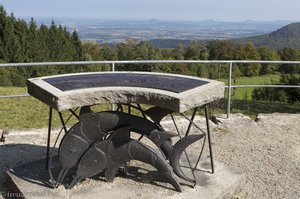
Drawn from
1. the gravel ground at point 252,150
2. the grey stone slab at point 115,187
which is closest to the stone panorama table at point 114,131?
the grey stone slab at point 115,187

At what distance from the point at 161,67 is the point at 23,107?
12.1 m

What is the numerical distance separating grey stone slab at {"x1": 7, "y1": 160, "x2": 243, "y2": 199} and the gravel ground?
23 cm

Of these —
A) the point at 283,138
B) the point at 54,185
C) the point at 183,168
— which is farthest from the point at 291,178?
the point at 54,185

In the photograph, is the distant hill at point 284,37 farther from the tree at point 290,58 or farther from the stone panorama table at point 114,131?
the stone panorama table at point 114,131

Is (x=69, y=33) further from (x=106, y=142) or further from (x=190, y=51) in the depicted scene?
(x=106, y=142)

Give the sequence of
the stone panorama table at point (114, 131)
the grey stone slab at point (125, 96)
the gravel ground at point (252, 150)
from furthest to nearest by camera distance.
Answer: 1. the gravel ground at point (252, 150)
2. the stone panorama table at point (114, 131)
3. the grey stone slab at point (125, 96)

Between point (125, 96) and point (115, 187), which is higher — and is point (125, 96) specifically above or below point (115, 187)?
above

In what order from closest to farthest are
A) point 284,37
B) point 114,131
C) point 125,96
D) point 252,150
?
point 125,96 < point 114,131 < point 252,150 < point 284,37

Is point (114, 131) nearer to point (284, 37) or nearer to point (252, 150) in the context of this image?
point (252, 150)

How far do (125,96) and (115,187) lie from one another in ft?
3.24

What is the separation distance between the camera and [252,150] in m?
6.36

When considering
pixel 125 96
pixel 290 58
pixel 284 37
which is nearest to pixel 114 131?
pixel 125 96

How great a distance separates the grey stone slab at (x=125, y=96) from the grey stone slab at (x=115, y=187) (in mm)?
910

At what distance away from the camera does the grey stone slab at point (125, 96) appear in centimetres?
396
